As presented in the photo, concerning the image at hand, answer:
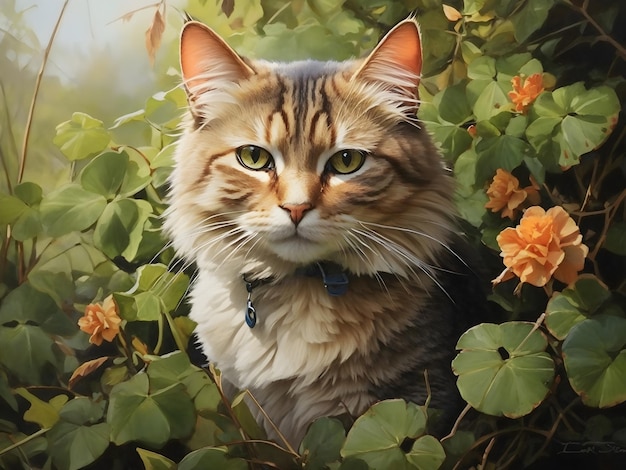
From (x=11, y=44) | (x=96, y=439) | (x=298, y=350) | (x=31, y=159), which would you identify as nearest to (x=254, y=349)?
(x=298, y=350)

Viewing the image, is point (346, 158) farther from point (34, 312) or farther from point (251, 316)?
point (34, 312)

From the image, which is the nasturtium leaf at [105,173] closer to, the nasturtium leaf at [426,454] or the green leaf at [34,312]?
the green leaf at [34,312]

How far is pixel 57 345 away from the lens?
135cm

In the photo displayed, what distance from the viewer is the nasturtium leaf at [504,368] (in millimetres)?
1197

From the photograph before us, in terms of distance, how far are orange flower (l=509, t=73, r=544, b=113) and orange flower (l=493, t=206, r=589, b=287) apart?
199 mm

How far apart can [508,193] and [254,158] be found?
1.59 feet

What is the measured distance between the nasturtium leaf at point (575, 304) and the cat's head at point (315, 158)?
239 millimetres

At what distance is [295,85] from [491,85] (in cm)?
38

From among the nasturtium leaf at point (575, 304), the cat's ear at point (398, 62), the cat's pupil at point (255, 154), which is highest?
the cat's ear at point (398, 62)

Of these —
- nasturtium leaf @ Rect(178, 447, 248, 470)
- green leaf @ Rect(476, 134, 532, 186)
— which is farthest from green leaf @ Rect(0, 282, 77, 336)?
green leaf @ Rect(476, 134, 532, 186)

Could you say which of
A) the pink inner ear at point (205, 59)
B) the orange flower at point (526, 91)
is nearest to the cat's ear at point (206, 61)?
the pink inner ear at point (205, 59)

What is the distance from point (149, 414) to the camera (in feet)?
4.20

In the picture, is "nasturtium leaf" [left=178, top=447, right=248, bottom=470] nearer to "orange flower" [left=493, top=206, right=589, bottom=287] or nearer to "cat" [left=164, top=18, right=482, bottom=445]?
"cat" [left=164, top=18, right=482, bottom=445]

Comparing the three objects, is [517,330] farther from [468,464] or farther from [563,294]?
[468,464]
